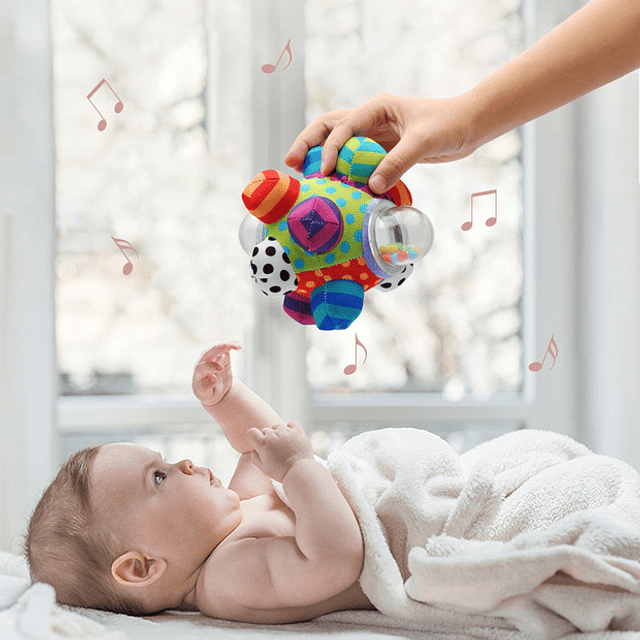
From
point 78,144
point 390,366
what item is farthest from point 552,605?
point 78,144

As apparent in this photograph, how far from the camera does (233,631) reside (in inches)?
33.3

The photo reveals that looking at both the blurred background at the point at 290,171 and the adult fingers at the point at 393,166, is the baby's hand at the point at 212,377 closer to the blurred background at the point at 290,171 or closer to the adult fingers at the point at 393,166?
the adult fingers at the point at 393,166

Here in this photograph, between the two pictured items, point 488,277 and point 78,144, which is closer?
point 78,144

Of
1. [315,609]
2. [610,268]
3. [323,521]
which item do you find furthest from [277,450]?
[610,268]

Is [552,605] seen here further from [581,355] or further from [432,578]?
[581,355]

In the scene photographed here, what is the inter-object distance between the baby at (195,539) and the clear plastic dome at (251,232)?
246mm

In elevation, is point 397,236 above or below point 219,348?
above

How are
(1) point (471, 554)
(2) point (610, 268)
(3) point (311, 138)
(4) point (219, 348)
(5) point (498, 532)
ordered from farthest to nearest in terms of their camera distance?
(2) point (610, 268), (4) point (219, 348), (3) point (311, 138), (5) point (498, 532), (1) point (471, 554)

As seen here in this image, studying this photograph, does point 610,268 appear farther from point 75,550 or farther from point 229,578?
point 75,550

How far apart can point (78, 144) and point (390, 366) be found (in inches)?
37.4

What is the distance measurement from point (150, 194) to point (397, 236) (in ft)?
3.42

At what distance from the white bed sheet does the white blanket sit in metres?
0.02

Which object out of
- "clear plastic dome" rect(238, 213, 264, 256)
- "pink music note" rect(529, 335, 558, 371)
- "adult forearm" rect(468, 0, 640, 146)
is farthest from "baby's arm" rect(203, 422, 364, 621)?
"pink music note" rect(529, 335, 558, 371)

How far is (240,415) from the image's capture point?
44.5 inches
